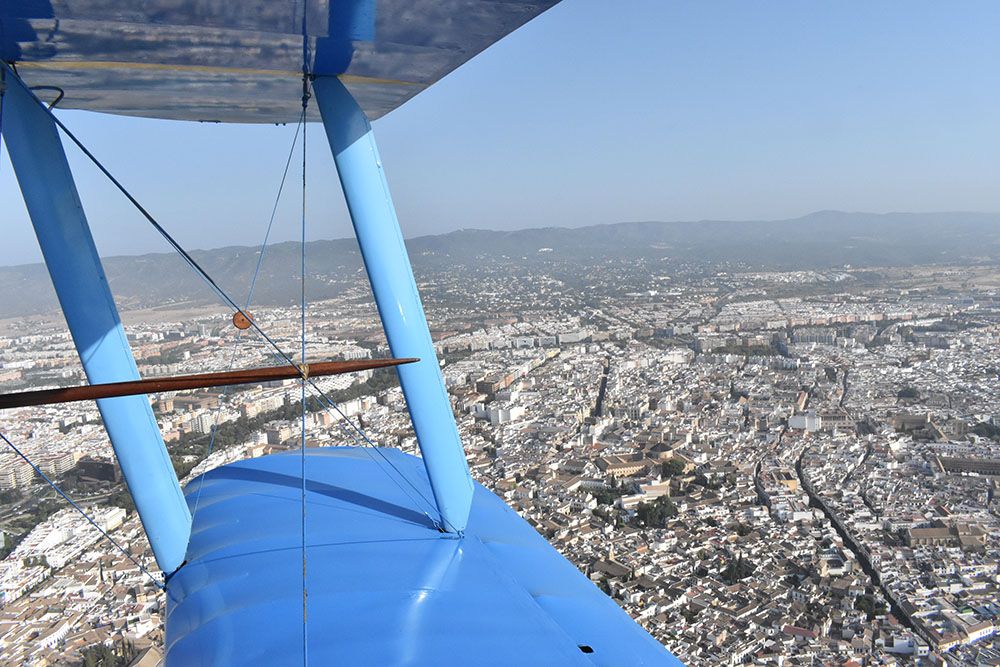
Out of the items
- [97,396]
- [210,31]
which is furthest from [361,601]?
[210,31]

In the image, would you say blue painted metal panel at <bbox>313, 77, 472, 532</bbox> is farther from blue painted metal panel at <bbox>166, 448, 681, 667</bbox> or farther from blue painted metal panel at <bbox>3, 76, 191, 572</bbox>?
blue painted metal panel at <bbox>3, 76, 191, 572</bbox>

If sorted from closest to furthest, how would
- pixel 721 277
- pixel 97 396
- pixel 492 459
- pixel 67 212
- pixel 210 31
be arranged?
1. pixel 97 396
2. pixel 210 31
3. pixel 67 212
4. pixel 492 459
5. pixel 721 277

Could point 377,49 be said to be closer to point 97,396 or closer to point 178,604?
point 97,396

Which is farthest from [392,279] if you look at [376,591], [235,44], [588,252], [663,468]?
[588,252]

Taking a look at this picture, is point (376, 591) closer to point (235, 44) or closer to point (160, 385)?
point (160, 385)

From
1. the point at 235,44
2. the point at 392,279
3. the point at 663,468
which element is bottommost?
the point at 663,468

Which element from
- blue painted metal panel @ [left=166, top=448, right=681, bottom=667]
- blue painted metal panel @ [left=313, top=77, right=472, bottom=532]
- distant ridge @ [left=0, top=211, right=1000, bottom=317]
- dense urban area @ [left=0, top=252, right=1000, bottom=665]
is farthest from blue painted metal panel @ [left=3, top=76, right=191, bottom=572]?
distant ridge @ [left=0, top=211, right=1000, bottom=317]
